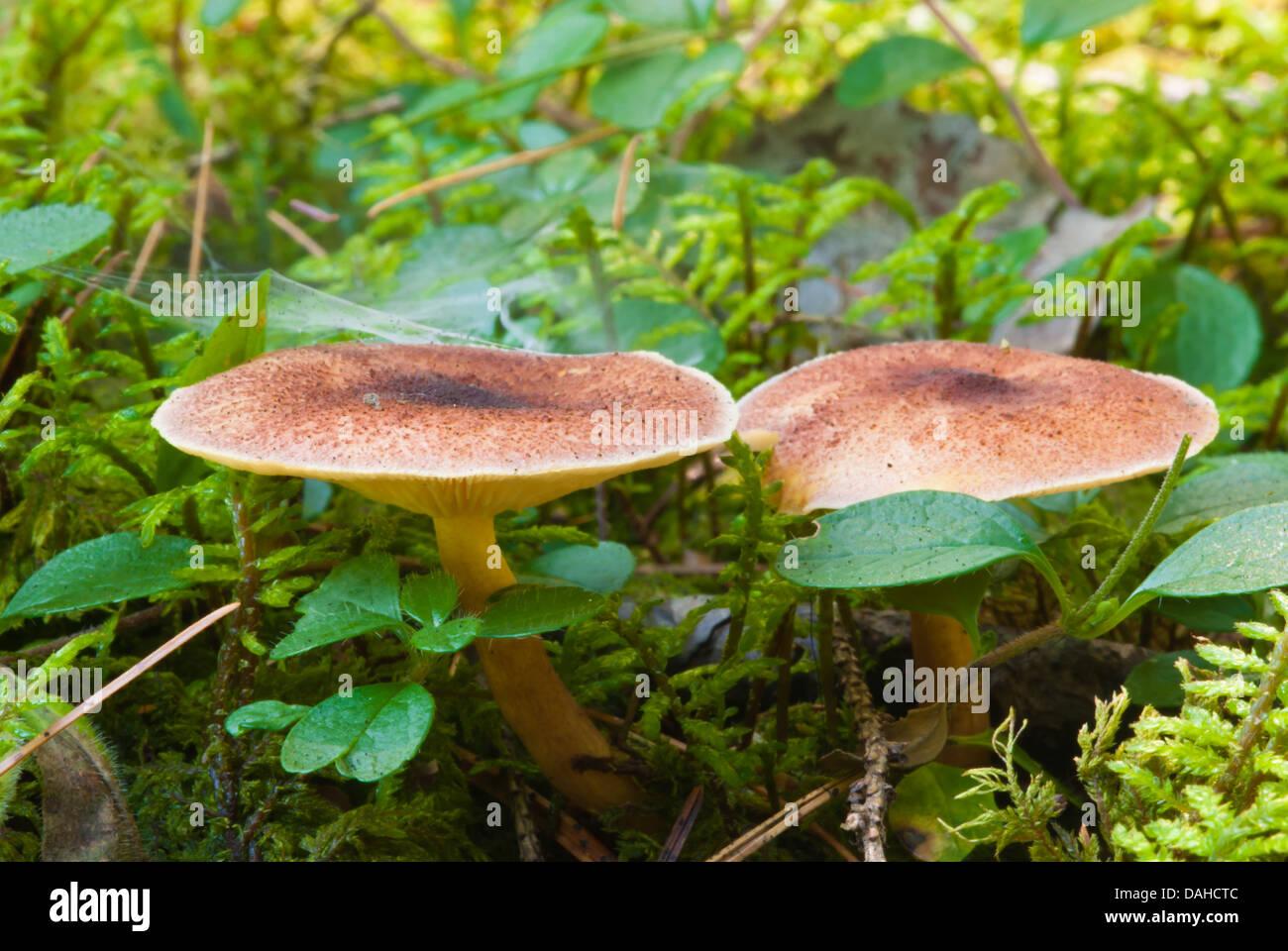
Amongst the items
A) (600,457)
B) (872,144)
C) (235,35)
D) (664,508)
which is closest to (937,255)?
(664,508)

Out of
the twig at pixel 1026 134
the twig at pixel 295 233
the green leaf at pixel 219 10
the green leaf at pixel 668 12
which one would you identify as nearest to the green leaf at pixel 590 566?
the twig at pixel 295 233

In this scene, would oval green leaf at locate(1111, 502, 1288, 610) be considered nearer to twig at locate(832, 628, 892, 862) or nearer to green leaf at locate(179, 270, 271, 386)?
twig at locate(832, 628, 892, 862)

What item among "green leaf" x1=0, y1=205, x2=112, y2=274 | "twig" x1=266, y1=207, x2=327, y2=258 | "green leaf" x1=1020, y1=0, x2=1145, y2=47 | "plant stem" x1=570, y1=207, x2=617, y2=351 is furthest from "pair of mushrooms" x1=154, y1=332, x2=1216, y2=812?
"twig" x1=266, y1=207, x2=327, y2=258

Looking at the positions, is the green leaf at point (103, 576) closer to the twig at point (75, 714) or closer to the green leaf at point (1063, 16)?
the twig at point (75, 714)

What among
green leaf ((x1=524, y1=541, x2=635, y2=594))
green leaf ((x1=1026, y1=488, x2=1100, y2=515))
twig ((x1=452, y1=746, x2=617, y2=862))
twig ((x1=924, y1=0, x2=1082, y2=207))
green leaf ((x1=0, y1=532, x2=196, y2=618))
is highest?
twig ((x1=924, y1=0, x2=1082, y2=207))

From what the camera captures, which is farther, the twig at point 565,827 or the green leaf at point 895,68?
the green leaf at point 895,68
